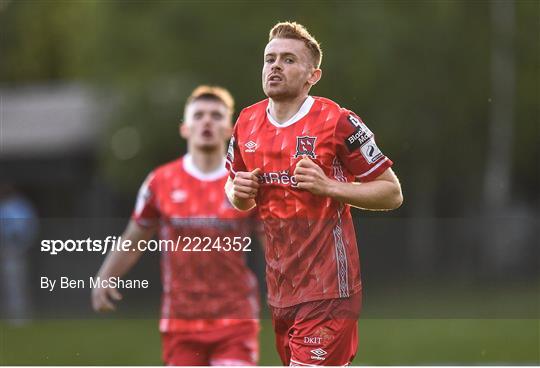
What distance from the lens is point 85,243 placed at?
6.46 meters

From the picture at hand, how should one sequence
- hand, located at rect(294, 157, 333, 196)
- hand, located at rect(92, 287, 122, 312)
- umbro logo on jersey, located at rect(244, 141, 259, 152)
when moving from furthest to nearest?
1. hand, located at rect(92, 287, 122, 312)
2. umbro logo on jersey, located at rect(244, 141, 259, 152)
3. hand, located at rect(294, 157, 333, 196)

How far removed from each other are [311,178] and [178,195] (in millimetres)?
2533

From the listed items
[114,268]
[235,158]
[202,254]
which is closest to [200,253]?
[202,254]

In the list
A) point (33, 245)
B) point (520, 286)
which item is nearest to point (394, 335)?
point (520, 286)

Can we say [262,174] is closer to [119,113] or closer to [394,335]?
[394,335]

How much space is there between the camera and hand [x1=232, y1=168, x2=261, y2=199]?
5129 millimetres

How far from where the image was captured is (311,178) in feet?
16.4

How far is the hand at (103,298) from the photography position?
6.36 m

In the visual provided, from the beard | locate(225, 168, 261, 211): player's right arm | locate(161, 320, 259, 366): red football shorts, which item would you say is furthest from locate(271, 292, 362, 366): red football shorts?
locate(161, 320, 259, 366): red football shorts

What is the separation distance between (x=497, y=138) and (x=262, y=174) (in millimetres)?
19341

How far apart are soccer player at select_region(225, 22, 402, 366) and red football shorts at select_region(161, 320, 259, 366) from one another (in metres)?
1.88

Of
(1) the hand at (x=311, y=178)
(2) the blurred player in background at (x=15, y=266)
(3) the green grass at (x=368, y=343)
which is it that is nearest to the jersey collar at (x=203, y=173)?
(1) the hand at (x=311, y=178)

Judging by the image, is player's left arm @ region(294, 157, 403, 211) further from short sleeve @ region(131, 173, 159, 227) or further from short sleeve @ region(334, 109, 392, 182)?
short sleeve @ region(131, 173, 159, 227)

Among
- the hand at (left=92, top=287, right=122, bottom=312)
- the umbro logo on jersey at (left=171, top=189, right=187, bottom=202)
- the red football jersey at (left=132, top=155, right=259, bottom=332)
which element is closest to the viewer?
the hand at (left=92, top=287, right=122, bottom=312)
